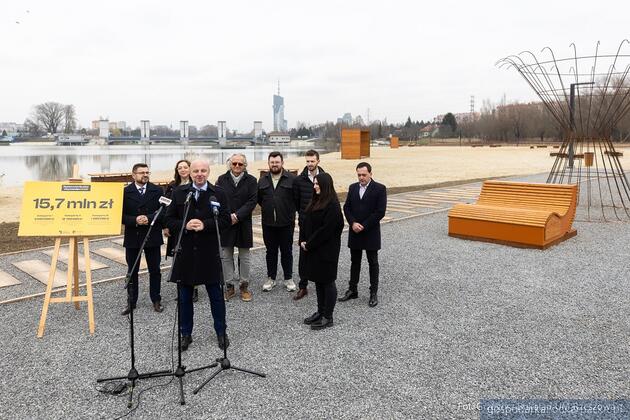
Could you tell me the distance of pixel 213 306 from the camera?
4301 millimetres

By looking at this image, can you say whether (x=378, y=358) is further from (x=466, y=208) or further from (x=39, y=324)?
(x=466, y=208)

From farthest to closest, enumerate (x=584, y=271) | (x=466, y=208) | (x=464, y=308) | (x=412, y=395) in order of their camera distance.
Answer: (x=466, y=208) → (x=584, y=271) → (x=464, y=308) → (x=412, y=395)

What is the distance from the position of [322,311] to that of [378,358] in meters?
0.95

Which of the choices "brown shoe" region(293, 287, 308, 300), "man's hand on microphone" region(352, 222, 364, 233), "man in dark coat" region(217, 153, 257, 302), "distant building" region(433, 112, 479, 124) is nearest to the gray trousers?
"man in dark coat" region(217, 153, 257, 302)

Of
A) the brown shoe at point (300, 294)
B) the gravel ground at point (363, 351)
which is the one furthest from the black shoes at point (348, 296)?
the brown shoe at point (300, 294)

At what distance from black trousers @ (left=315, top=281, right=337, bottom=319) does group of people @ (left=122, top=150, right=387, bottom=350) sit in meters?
0.01

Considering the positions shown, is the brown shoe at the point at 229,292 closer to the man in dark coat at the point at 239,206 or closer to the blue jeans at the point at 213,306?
the man in dark coat at the point at 239,206

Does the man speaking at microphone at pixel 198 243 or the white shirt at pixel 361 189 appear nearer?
the man speaking at microphone at pixel 198 243

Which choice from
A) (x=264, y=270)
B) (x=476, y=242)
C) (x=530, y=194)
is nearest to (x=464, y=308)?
(x=264, y=270)

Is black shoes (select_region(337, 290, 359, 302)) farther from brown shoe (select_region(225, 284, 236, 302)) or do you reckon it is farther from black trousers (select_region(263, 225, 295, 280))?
brown shoe (select_region(225, 284, 236, 302))

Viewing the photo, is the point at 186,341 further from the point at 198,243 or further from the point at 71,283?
the point at 71,283

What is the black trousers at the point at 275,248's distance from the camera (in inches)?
240

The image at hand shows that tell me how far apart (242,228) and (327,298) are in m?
1.59

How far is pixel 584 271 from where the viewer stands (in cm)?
686
